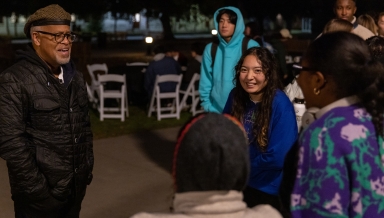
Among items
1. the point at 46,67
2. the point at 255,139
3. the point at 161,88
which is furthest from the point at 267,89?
the point at 161,88

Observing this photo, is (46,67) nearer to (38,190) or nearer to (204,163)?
(38,190)

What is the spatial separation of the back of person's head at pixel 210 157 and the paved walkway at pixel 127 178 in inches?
125

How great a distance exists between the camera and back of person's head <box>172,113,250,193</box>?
2.01 metres

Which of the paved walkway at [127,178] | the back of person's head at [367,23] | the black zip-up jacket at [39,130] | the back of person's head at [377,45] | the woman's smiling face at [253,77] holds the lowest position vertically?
the paved walkway at [127,178]

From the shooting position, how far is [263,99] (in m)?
4.06

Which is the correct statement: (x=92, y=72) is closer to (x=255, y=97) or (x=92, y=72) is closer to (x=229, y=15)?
(x=229, y=15)

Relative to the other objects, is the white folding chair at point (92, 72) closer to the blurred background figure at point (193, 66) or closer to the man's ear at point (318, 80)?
the blurred background figure at point (193, 66)

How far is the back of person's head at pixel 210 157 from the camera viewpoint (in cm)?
201

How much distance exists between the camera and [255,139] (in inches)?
157

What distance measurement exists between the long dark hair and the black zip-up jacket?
40.1 inches

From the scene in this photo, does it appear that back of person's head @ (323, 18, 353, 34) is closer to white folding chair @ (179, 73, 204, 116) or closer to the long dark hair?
the long dark hair

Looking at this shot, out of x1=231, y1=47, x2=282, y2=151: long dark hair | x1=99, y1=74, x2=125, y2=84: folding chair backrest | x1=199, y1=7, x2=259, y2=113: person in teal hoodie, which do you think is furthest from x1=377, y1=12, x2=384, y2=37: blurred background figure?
x1=99, y1=74, x2=125, y2=84: folding chair backrest

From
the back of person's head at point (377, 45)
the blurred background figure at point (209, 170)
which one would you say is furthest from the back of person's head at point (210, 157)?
the back of person's head at point (377, 45)

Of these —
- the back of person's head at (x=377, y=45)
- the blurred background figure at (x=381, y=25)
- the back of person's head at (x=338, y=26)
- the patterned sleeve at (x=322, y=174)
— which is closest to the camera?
the patterned sleeve at (x=322, y=174)
